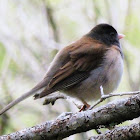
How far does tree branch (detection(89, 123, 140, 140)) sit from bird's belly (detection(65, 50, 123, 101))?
1574mm

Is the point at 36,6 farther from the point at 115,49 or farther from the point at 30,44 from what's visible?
the point at 115,49

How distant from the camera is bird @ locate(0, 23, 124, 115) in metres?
3.20

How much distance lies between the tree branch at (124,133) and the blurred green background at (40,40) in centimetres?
234

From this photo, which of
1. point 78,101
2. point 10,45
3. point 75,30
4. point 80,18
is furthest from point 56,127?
point 75,30

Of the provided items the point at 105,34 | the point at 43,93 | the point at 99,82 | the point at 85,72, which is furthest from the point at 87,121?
the point at 105,34

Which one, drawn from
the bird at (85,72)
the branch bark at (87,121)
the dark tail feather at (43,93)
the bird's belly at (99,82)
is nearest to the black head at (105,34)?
the bird at (85,72)

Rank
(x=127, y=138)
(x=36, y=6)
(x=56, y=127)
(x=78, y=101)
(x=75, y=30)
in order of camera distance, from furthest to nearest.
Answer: (x=75, y=30) → (x=36, y=6) → (x=78, y=101) → (x=56, y=127) → (x=127, y=138)

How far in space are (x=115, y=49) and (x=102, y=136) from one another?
6.53 feet

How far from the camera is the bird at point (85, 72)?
3201mm

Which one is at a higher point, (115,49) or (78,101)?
(115,49)

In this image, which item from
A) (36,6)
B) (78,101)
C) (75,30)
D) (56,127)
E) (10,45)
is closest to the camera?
(56,127)

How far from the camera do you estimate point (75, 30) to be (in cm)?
557

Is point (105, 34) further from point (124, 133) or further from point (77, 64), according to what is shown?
point (124, 133)

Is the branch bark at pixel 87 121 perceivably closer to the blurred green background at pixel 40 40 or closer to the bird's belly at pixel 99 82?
the bird's belly at pixel 99 82
